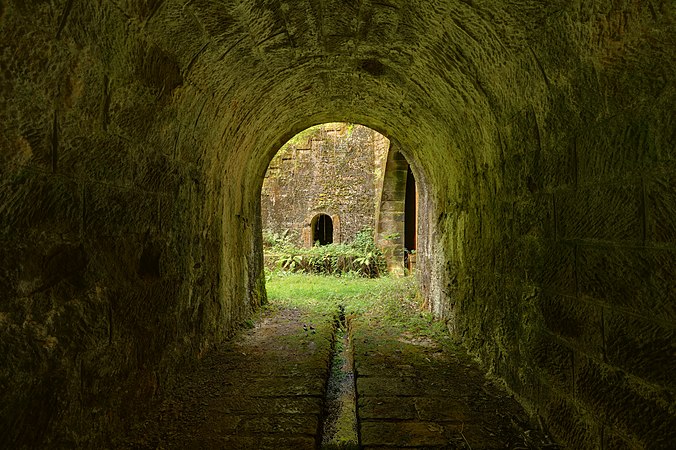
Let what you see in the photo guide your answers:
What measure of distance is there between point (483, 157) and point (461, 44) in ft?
3.71

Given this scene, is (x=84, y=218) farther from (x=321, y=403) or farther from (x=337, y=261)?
(x=337, y=261)

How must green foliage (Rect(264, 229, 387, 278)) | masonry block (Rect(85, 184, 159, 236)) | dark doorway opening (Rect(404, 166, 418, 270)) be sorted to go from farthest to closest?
1. dark doorway opening (Rect(404, 166, 418, 270))
2. green foliage (Rect(264, 229, 387, 278))
3. masonry block (Rect(85, 184, 159, 236))

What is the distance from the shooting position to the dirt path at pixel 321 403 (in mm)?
2621

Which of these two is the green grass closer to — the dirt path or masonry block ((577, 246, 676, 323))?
the dirt path

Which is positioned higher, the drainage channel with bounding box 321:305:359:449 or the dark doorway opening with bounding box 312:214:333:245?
the dark doorway opening with bounding box 312:214:333:245

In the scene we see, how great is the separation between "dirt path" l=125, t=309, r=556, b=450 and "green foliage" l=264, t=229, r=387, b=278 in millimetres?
7892

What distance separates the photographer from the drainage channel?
2.79 meters

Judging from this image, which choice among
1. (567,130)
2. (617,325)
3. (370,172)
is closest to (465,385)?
(617,325)

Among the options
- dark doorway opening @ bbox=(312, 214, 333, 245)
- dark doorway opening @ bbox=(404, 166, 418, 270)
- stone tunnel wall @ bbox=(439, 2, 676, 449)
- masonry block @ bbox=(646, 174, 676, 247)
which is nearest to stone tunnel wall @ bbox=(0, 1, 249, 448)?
stone tunnel wall @ bbox=(439, 2, 676, 449)

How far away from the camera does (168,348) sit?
3.24m

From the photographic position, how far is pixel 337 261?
13.0 metres

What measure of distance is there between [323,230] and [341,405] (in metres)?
15.6

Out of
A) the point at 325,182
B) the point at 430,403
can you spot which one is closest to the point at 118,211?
the point at 430,403

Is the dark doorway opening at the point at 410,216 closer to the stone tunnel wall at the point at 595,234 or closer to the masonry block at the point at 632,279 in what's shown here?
the stone tunnel wall at the point at 595,234
